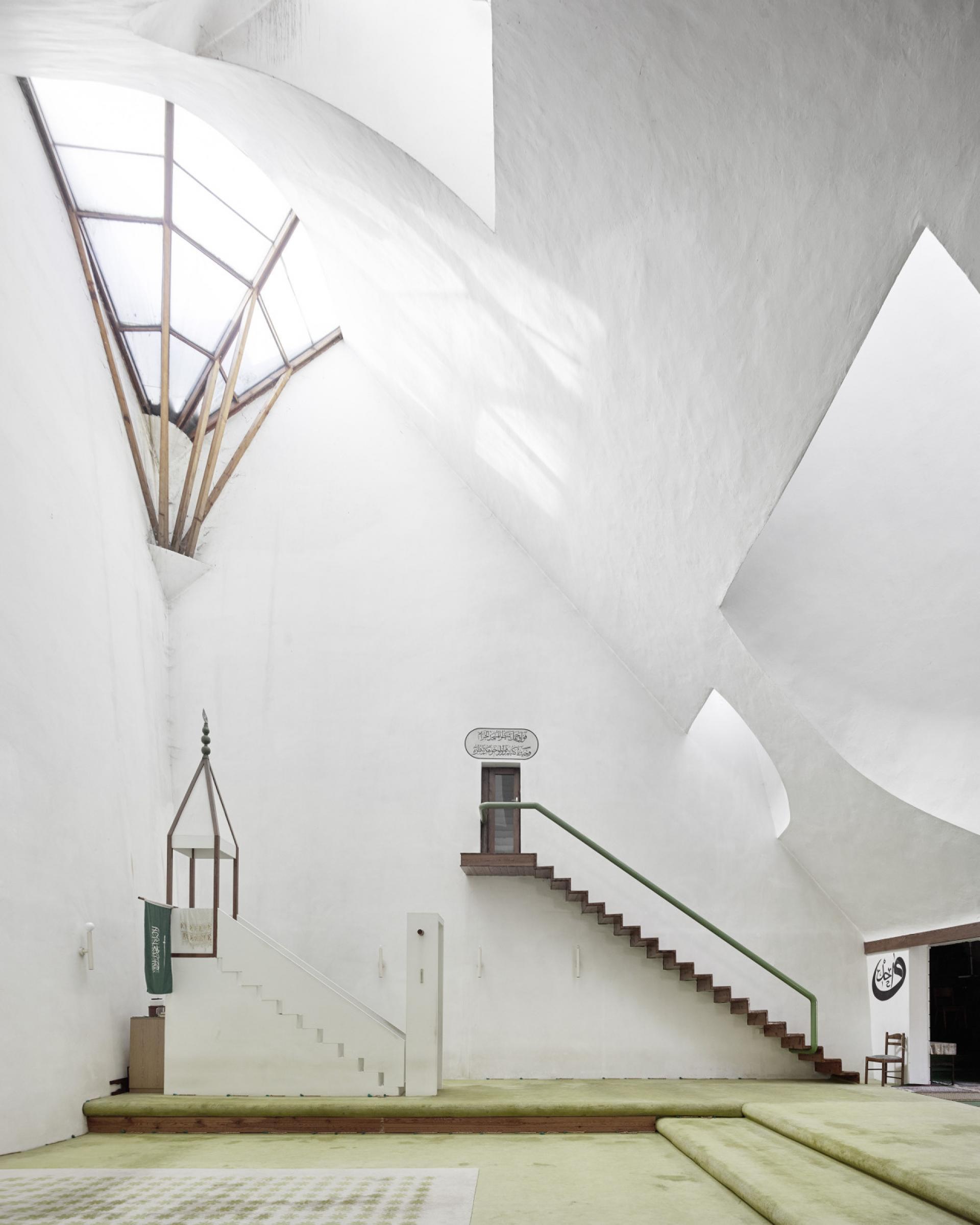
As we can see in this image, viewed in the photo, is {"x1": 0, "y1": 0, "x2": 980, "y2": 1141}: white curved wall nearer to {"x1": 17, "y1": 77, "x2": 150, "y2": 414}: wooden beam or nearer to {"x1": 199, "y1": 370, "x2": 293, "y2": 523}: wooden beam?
{"x1": 199, "y1": 370, "x2": 293, "y2": 523}: wooden beam

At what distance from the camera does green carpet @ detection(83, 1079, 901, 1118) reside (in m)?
9.14

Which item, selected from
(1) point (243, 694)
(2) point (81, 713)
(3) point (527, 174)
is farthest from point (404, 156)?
(1) point (243, 694)

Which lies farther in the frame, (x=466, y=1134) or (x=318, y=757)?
(x=318, y=757)

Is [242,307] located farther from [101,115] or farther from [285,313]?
[101,115]

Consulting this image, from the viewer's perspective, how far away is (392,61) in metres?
8.55

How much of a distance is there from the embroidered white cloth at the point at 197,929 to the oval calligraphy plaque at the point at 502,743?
4065 mm

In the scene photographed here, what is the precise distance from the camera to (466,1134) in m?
9.16

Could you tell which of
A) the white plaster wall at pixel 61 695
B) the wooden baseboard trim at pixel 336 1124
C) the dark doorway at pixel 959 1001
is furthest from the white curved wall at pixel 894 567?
the dark doorway at pixel 959 1001

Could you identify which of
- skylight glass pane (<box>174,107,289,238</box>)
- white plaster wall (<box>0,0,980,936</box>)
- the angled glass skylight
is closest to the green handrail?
white plaster wall (<box>0,0,980,936</box>)

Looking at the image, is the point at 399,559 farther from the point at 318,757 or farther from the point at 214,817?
the point at 214,817

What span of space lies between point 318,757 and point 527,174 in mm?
7561

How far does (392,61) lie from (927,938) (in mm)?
9592

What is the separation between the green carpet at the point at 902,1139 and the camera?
18.3ft

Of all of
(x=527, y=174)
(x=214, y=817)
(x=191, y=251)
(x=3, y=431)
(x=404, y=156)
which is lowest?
(x=214, y=817)
